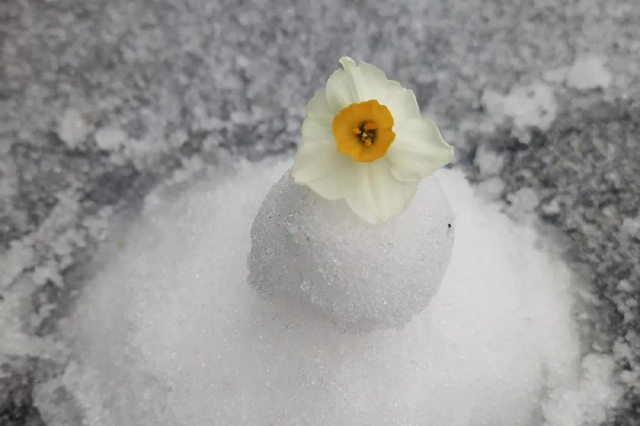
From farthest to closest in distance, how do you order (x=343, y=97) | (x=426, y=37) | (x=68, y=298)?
1. (x=426, y=37)
2. (x=68, y=298)
3. (x=343, y=97)

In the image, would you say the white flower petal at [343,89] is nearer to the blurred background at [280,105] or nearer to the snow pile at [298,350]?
the snow pile at [298,350]

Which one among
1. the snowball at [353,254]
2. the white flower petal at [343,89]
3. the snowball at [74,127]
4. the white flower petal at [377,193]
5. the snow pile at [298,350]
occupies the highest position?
the white flower petal at [343,89]

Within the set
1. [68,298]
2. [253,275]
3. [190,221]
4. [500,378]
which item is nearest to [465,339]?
[500,378]

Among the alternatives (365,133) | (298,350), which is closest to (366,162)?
(365,133)

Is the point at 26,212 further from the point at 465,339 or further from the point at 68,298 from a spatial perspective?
the point at 465,339

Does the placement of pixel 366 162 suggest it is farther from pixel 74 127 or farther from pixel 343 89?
pixel 74 127

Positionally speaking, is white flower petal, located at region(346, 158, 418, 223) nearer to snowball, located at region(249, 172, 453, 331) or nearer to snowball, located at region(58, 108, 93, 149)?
snowball, located at region(249, 172, 453, 331)

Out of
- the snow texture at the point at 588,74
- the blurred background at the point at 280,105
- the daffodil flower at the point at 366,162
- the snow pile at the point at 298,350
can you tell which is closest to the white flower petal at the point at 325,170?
the daffodil flower at the point at 366,162
